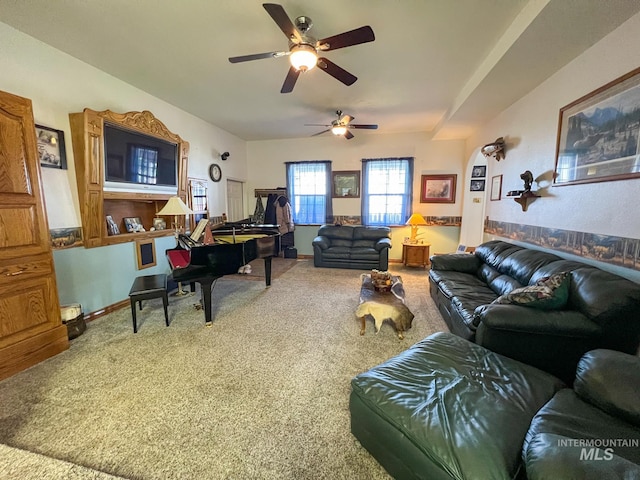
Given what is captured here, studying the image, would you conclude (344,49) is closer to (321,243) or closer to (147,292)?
(147,292)

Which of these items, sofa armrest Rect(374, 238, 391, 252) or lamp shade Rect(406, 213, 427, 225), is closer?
sofa armrest Rect(374, 238, 391, 252)

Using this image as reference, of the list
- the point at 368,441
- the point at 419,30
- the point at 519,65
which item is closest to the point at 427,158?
the point at 519,65

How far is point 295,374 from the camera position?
2125 millimetres

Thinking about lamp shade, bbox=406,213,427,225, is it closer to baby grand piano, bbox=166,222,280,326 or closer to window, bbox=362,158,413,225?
window, bbox=362,158,413,225

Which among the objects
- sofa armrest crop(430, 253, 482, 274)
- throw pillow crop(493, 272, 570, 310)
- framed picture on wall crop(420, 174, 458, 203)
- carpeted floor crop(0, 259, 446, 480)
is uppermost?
framed picture on wall crop(420, 174, 458, 203)

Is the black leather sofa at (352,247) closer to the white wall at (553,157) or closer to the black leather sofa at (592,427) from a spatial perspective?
the white wall at (553,157)

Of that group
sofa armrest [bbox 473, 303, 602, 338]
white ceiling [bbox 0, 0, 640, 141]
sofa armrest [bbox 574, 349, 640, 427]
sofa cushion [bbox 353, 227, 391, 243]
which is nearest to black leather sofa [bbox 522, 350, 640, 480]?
sofa armrest [bbox 574, 349, 640, 427]

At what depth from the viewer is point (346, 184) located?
6207mm

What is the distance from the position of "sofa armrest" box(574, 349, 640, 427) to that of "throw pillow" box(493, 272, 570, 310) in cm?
55

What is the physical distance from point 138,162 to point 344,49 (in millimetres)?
2857

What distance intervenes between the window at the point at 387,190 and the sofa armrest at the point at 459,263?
240cm

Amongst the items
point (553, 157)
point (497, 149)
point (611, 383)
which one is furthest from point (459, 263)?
point (611, 383)

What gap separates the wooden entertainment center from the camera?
281cm

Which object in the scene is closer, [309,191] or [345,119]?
[345,119]
